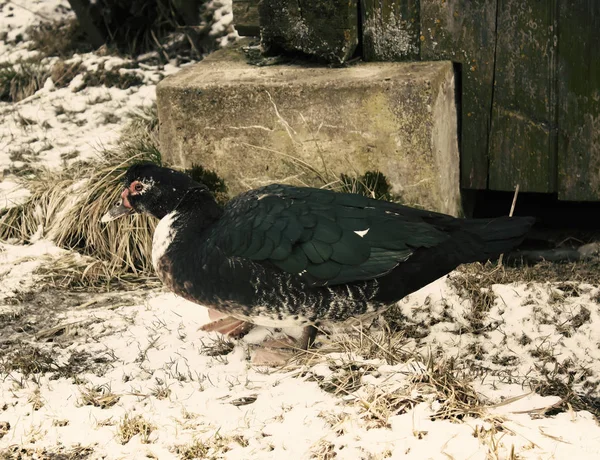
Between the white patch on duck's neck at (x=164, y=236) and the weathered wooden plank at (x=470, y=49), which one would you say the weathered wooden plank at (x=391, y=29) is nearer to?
the weathered wooden plank at (x=470, y=49)

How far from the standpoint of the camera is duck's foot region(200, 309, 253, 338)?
4.18m

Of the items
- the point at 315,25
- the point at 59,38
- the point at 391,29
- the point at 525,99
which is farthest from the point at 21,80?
the point at 525,99

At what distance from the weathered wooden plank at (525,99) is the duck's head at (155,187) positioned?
6.50 feet

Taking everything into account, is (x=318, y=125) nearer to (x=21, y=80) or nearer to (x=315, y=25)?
(x=315, y=25)

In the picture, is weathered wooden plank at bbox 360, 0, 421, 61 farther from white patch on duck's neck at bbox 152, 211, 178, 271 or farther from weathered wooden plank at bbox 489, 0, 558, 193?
white patch on duck's neck at bbox 152, 211, 178, 271

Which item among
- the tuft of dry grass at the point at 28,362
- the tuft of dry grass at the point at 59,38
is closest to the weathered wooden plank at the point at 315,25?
the tuft of dry grass at the point at 28,362

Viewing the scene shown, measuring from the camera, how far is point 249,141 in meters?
5.05

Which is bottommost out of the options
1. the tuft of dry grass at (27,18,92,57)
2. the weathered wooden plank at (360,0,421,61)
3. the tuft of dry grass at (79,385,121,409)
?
the tuft of dry grass at (79,385,121,409)

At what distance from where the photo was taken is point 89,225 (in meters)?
5.27

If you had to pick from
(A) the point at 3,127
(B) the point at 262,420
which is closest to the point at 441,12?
(B) the point at 262,420

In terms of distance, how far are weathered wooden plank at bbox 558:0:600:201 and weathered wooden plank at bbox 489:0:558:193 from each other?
0.17ft

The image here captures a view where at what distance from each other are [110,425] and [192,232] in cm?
94

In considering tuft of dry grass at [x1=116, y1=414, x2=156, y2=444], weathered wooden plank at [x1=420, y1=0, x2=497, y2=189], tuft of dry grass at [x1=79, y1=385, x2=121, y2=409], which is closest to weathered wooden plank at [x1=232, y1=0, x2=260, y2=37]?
weathered wooden plank at [x1=420, y1=0, x2=497, y2=189]

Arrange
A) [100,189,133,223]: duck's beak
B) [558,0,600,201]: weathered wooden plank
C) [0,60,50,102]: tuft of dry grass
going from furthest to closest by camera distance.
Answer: [0,60,50,102]: tuft of dry grass
[558,0,600,201]: weathered wooden plank
[100,189,133,223]: duck's beak
